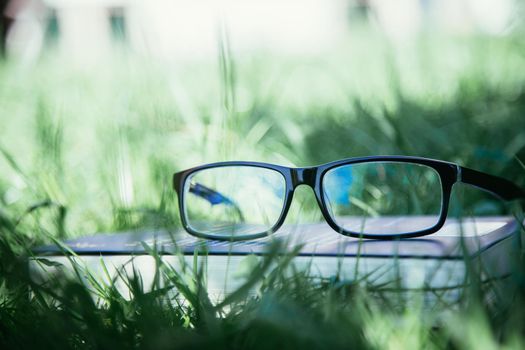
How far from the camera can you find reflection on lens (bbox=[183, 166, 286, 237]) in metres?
0.97

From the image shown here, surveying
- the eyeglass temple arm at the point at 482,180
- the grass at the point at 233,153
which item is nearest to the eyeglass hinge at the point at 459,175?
the eyeglass temple arm at the point at 482,180

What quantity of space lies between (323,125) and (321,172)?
89 centimetres

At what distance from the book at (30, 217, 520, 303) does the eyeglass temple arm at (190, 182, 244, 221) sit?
223 mm

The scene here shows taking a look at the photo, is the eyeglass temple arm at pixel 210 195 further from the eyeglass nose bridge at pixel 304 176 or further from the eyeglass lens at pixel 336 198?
the eyeglass nose bridge at pixel 304 176

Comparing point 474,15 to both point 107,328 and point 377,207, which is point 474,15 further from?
point 107,328

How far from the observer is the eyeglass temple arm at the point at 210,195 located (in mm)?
1095

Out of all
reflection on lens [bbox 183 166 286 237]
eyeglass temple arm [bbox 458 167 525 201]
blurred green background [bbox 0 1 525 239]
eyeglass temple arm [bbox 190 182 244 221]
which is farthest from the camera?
blurred green background [bbox 0 1 525 239]

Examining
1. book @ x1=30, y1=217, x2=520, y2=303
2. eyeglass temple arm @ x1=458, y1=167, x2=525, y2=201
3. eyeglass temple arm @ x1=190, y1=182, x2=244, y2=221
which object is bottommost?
book @ x1=30, y1=217, x2=520, y2=303

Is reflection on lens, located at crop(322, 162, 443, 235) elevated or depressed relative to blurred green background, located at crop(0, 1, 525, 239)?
depressed

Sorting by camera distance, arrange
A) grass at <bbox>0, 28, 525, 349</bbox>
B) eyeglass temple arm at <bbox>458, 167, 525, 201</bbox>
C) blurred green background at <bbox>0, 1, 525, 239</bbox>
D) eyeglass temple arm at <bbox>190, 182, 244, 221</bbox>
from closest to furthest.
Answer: grass at <bbox>0, 28, 525, 349</bbox> < eyeglass temple arm at <bbox>458, 167, 525, 201</bbox> < eyeglass temple arm at <bbox>190, 182, 244, 221</bbox> < blurred green background at <bbox>0, 1, 525, 239</bbox>

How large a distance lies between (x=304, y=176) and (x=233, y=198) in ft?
0.87

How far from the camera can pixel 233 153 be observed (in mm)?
1244

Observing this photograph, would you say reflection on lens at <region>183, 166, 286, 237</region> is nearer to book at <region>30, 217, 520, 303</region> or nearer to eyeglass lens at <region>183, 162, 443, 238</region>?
eyeglass lens at <region>183, 162, 443, 238</region>

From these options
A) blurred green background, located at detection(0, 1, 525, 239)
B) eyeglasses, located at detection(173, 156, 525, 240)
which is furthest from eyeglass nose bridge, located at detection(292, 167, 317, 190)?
blurred green background, located at detection(0, 1, 525, 239)
